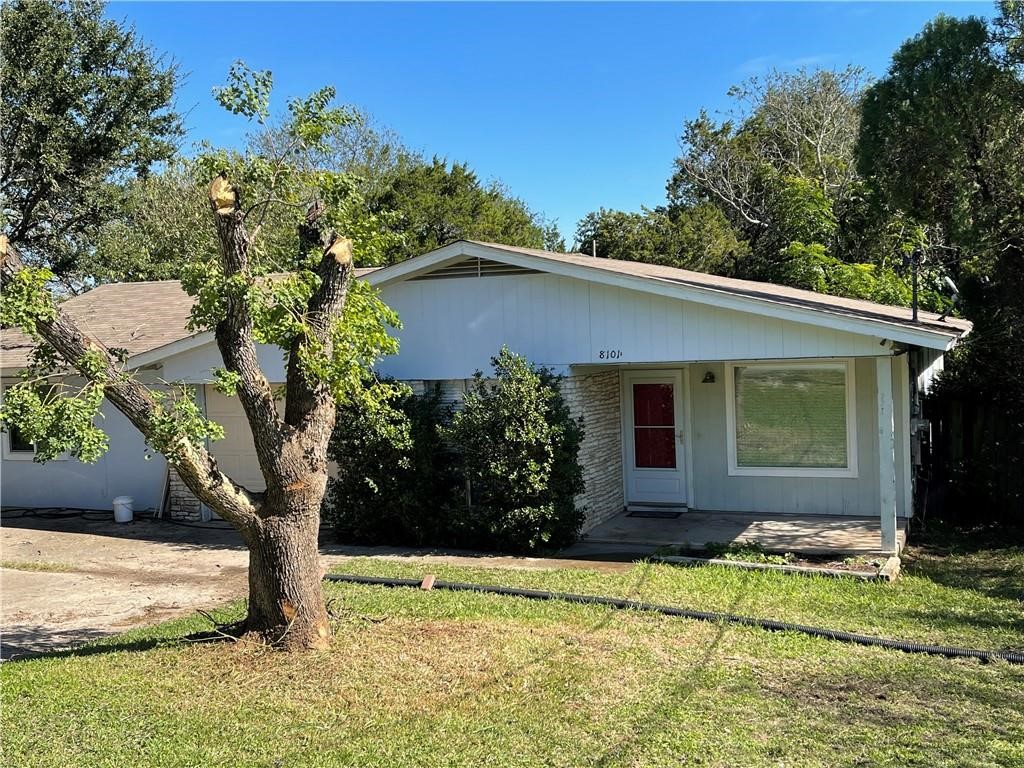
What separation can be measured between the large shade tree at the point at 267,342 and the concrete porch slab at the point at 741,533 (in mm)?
4737

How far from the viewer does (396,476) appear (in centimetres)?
1114

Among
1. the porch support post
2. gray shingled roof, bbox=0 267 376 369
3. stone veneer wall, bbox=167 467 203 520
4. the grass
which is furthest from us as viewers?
gray shingled roof, bbox=0 267 376 369

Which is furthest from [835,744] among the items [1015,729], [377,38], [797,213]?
[797,213]

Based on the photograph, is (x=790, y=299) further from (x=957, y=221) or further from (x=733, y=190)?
(x=733, y=190)

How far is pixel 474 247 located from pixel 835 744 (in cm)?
791

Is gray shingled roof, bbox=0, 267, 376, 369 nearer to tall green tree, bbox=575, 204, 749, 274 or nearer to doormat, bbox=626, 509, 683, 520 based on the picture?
doormat, bbox=626, 509, 683, 520

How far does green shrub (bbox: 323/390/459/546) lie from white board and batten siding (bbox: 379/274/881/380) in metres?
0.81

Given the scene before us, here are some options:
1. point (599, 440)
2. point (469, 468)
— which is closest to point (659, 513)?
point (599, 440)

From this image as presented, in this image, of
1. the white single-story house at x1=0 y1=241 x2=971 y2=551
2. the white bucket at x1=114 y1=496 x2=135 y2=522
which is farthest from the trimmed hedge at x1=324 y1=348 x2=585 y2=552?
the white bucket at x1=114 y1=496 x2=135 y2=522

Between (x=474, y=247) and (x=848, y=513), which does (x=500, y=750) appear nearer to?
(x=474, y=247)

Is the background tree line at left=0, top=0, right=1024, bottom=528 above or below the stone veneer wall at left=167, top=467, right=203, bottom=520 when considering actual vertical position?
above

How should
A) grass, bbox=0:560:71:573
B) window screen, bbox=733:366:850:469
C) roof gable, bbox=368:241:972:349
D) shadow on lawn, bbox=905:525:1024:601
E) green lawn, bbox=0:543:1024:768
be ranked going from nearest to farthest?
green lawn, bbox=0:543:1024:768, shadow on lawn, bbox=905:525:1024:601, roof gable, bbox=368:241:972:349, grass, bbox=0:560:71:573, window screen, bbox=733:366:850:469

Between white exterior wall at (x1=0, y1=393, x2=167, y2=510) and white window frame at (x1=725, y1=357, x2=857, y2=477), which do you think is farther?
white exterior wall at (x1=0, y1=393, x2=167, y2=510)

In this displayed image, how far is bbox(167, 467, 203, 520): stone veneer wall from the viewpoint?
13.9 metres
